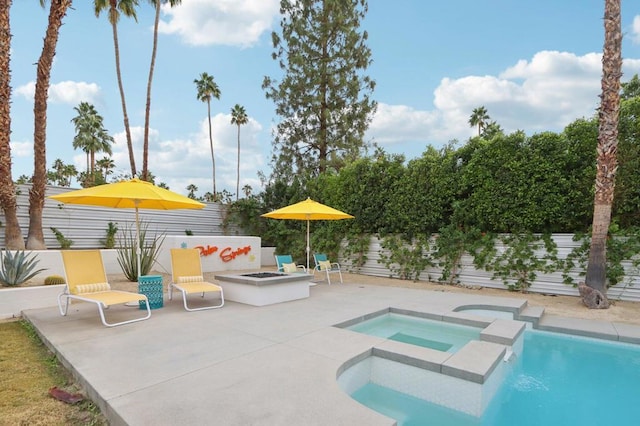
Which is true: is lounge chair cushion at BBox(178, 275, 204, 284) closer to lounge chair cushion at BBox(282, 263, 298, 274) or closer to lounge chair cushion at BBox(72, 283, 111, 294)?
lounge chair cushion at BBox(72, 283, 111, 294)

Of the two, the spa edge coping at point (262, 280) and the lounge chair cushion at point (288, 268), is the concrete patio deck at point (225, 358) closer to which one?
the spa edge coping at point (262, 280)

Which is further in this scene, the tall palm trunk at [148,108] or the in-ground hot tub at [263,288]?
the tall palm trunk at [148,108]

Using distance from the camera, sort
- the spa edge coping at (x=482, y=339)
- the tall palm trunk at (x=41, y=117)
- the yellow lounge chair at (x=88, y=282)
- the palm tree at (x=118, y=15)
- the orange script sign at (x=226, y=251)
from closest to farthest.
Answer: the spa edge coping at (x=482, y=339) < the yellow lounge chair at (x=88, y=282) < the tall palm trunk at (x=41, y=117) < the orange script sign at (x=226, y=251) < the palm tree at (x=118, y=15)

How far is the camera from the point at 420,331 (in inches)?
234

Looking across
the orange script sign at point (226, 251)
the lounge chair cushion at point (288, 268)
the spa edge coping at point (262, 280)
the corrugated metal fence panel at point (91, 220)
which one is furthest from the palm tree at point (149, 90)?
the spa edge coping at point (262, 280)

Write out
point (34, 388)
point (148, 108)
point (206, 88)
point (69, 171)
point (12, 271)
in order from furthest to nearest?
point (69, 171)
point (206, 88)
point (148, 108)
point (12, 271)
point (34, 388)

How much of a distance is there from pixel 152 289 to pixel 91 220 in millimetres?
8685

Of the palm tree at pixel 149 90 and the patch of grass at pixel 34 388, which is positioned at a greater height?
the palm tree at pixel 149 90

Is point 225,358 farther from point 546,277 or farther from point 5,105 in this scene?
point 5,105

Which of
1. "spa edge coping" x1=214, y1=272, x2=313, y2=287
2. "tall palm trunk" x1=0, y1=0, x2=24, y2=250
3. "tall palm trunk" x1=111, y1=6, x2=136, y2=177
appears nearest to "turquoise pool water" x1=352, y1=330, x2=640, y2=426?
"spa edge coping" x1=214, y1=272, x2=313, y2=287

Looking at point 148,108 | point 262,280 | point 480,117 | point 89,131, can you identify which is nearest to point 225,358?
point 262,280

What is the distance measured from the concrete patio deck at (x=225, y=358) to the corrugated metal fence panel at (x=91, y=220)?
735cm

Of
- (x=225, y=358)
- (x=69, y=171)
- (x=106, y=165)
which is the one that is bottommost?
(x=225, y=358)

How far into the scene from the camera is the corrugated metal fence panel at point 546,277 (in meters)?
7.74
